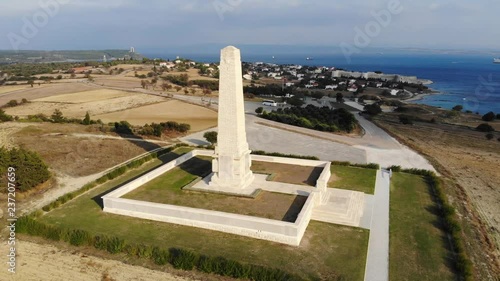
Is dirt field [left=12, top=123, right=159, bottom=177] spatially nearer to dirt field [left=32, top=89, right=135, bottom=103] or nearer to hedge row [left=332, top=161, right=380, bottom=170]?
hedge row [left=332, top=161, right=380, bottom=170]

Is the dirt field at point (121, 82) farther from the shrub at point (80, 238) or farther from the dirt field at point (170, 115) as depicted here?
the shrub at point (80, 238)

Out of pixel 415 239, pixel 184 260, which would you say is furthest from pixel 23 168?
pixel 415 239

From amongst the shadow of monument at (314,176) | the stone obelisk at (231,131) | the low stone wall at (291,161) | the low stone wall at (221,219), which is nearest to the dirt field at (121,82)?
the low stone wall at (291,161)

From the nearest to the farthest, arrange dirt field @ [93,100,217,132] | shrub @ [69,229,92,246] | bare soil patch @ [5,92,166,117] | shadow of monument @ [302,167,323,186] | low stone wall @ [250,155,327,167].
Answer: shrub @ [69,229,92,246] → shadow of monument @ [302,167,323,186] → low stone wall @ [250,155,327,167] → dirt field @ [93,100,217,132] → bare soil patch @ [5,92,166,117]

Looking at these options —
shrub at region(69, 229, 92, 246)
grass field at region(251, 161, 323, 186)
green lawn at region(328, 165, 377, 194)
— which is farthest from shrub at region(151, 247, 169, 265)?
green lawn at region(328, 165, 377, 194)

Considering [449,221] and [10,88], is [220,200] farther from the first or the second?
[10,88]

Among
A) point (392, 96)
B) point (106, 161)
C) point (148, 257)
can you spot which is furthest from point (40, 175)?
point (392, 96)

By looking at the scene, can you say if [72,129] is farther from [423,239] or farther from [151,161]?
[423,239]
